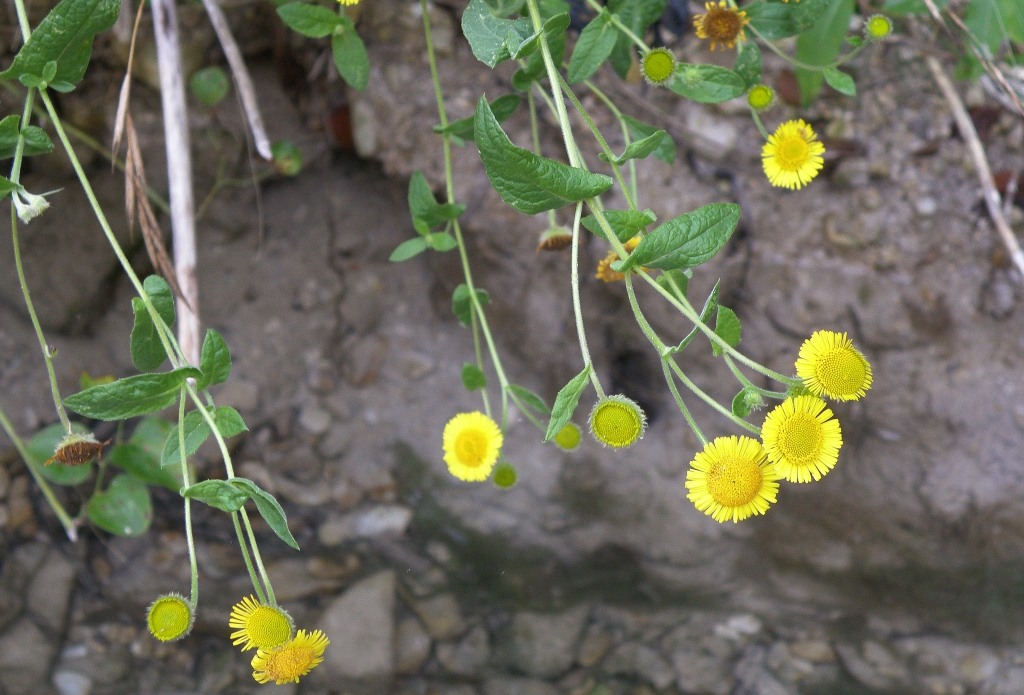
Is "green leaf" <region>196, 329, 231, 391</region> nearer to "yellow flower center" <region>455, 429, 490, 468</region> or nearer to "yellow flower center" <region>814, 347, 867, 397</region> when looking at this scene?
"yellow flower center" <region>455, 429, 490, 468</region>

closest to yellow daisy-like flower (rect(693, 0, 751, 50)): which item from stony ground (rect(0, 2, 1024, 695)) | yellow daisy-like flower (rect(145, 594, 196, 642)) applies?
stony ground (rect(0, 2, 1024, 695))

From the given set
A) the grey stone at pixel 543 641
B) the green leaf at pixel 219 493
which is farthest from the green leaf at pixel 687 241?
the grey stone at pixel 543 641

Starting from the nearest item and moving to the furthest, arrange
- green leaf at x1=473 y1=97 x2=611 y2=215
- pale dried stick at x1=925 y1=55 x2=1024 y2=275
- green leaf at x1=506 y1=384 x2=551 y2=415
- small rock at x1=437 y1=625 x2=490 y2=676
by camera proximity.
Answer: green leaf at x1=473 y1=97 x2=611 y2=215
green leaf at x1=506 y1=384 x2=551 y2=415
pale dried stick at x1=925 y1=55 x2=1024 y2=275
small rock at x1=437 y1=625 x2=490 y2=676

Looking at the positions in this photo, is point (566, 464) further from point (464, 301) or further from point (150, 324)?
point (150, 324)

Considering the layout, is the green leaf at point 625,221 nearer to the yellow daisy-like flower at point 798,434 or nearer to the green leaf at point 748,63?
the yellow daisy-like flower at point 798,434

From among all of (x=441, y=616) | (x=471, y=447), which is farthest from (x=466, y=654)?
(x=471, y=447)
